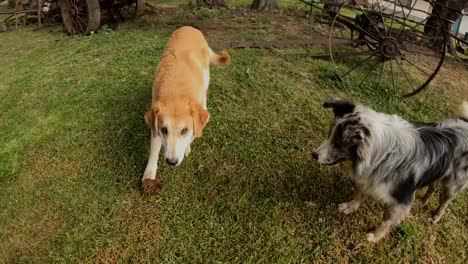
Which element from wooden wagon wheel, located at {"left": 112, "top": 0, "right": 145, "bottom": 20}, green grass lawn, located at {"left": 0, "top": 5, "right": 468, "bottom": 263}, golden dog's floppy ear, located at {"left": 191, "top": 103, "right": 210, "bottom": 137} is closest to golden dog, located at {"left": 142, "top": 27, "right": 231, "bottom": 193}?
golden dog's floppy ear, located at {"left": 191, "top": 103, "right": 210, "bottom": 137}

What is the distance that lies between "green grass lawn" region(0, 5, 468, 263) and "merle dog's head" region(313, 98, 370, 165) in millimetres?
884

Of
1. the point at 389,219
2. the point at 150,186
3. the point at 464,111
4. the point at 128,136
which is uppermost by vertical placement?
the point at 464,111

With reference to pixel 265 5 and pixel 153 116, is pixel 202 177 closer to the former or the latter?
pixel 153 116

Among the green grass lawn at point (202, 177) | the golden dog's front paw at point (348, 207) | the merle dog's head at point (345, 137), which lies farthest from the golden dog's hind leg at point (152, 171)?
the golden dog's front paw at point (348, 207)

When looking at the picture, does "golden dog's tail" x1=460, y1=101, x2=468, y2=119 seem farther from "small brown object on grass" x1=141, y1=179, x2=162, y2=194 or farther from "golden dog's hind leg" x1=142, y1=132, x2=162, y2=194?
"small brown object on grass" x1=141, y1=179, x2=162, y2=194

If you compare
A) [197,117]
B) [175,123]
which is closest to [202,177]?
[197,117]

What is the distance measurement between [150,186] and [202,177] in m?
0.61

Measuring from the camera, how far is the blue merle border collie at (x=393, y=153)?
109 inches

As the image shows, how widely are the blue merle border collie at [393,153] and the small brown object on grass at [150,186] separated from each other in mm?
1822

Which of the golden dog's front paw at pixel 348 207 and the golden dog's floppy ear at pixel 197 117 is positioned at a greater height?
the golden dog's floppy ear at pixel 197 117

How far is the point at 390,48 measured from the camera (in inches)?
217

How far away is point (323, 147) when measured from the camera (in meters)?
3.03

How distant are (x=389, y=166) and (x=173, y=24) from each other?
23.2 feet

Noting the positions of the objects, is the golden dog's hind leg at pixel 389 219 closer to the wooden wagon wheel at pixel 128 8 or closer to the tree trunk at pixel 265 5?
the wooden wagon wheel at pixel 128 8
